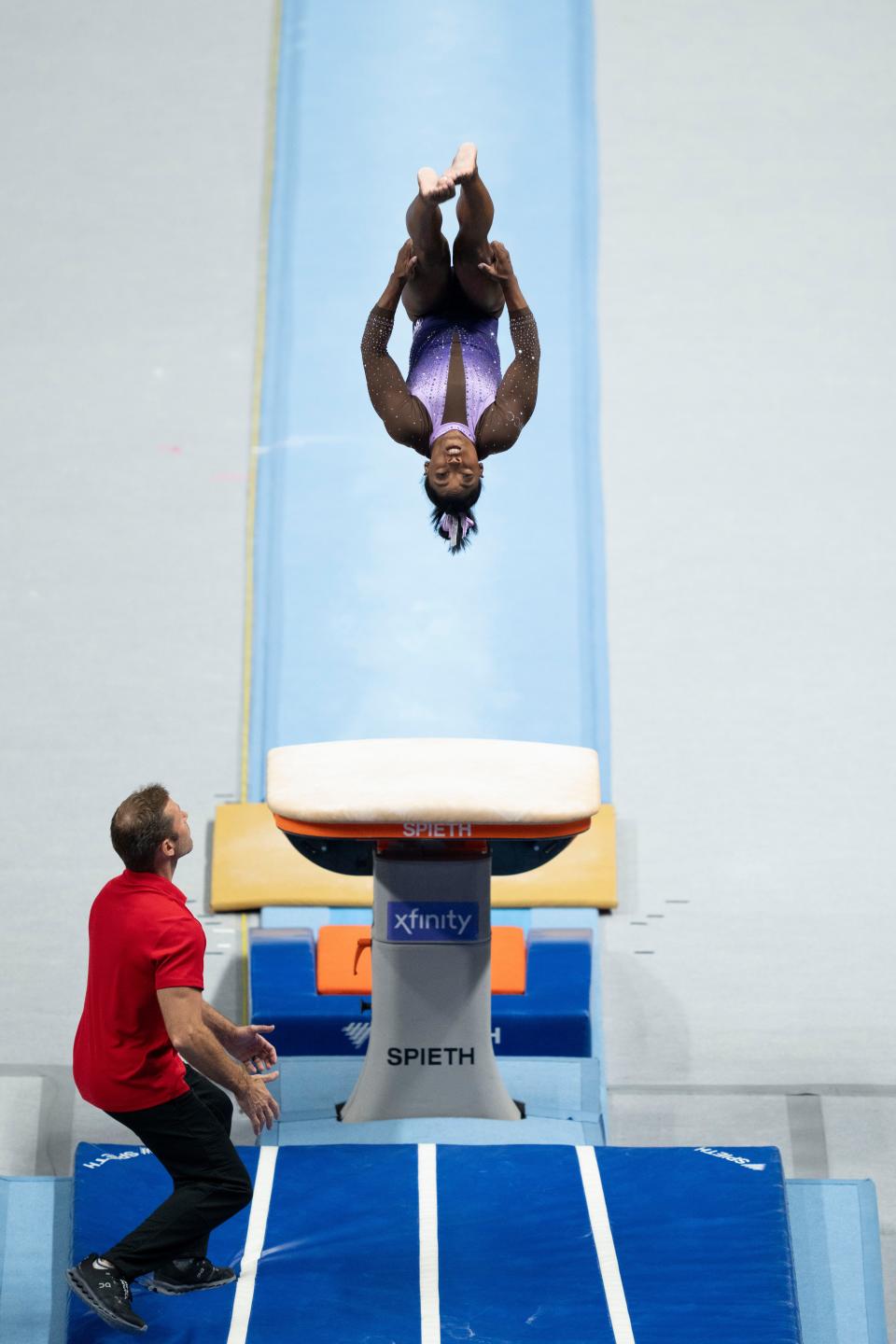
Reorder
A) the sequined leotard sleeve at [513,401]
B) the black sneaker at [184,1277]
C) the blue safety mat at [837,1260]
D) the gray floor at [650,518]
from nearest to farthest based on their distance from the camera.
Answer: the black sneaker at [184,1277] → the blue safety mat at [837,1260] → the sequined leotard sleeve at [513,401] → the gray floor at [650,518]

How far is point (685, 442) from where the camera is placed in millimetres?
5238

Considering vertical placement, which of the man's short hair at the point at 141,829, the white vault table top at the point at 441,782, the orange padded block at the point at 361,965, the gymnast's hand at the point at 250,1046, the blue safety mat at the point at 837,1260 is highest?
the white vault table top at the point at 441,782

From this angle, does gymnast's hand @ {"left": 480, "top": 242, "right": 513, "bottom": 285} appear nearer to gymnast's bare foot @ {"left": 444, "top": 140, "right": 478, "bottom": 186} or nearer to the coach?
gymnast's bare foot @ {"left": 444, "top": 140, "right": 478, "bottom": 186}

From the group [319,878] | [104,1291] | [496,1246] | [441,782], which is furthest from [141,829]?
[319,878]

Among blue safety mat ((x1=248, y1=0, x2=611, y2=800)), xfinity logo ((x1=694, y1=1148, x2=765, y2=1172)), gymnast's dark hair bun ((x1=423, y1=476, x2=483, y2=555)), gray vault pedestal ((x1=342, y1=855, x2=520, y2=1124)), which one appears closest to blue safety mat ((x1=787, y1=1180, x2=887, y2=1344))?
xfinity logo ((x1=694, y1=1148, x2=765, y2=1172))

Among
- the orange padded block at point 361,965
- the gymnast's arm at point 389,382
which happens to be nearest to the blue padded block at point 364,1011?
the orange padded block at point 361,965

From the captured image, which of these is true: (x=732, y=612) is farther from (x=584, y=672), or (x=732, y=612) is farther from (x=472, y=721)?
(x=472, y=721)

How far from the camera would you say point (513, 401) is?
11.3 ft

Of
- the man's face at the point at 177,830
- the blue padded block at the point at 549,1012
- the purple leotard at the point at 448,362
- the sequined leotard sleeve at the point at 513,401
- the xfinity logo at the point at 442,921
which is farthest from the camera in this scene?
the blue padded block at the point at 549,1012

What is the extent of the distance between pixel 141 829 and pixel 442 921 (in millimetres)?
801

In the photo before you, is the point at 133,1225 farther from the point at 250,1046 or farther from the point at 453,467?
the point at 453,467

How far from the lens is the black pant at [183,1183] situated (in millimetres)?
2467

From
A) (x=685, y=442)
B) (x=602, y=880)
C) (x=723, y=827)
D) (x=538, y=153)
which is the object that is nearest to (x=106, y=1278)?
(x=602, y=880)

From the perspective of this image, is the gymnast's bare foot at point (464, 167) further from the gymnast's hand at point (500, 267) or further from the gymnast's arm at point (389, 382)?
the gymnast's arm at point (389, 382)
